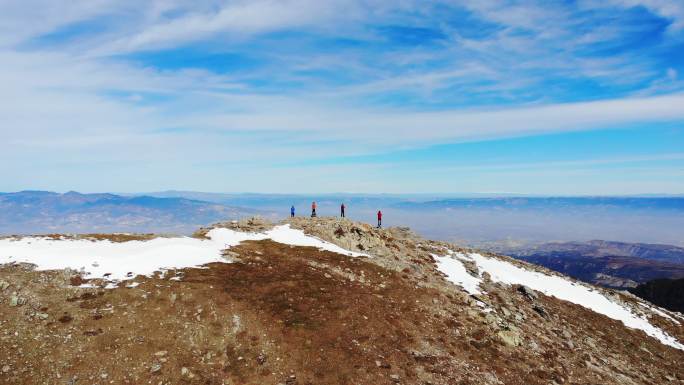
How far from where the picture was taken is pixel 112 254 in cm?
3656

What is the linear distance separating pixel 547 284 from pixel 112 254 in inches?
2209

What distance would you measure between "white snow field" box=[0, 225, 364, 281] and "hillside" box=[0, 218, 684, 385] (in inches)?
6.1

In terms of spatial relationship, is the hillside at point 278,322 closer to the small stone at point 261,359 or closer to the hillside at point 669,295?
the small stone at point 261,359

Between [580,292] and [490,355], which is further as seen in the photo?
[580,292]

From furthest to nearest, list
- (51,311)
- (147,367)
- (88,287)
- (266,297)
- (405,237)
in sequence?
(405,237) < (266,297) < (88,287) < (51,311) < (147,367)

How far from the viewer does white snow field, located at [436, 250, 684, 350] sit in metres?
49.7

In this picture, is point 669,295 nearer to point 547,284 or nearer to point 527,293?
point 547,284

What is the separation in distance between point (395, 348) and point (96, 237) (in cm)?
3214

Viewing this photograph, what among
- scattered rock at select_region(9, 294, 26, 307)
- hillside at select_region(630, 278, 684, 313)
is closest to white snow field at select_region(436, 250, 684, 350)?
scattered rock at select_region(9, 294, 26, 307)

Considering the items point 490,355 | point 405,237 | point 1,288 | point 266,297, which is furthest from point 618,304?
point 1,288

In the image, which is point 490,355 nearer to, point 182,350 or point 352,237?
point 182,350

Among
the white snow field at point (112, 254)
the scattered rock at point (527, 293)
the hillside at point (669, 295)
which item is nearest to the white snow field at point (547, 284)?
the scattered rock at point (527, 293)

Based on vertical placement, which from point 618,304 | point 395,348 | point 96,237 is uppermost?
point 96,237

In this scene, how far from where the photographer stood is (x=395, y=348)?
28766 mm
